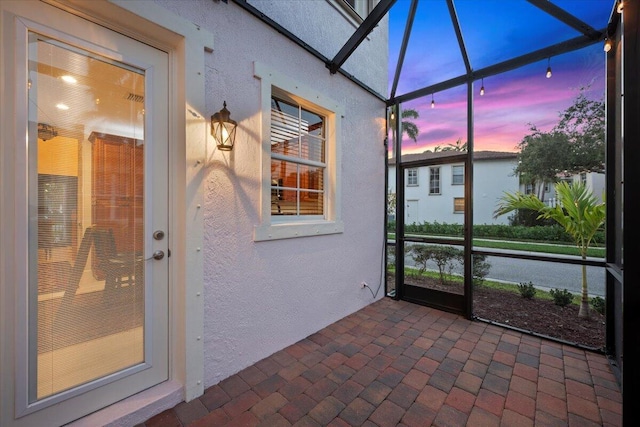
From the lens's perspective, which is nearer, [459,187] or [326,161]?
[326,161]

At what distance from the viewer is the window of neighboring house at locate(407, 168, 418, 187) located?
396 centimetres

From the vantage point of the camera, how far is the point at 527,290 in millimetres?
3473

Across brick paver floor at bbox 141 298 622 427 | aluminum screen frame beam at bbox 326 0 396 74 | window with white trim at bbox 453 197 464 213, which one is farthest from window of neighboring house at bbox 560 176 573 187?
aluminum screen frame beam at bbox 326 0 396 74

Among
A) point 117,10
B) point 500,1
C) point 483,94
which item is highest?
point 500,1

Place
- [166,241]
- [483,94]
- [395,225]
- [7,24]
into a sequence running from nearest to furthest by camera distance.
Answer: [7,24] < [166,241] < [483,94] < [395,225]

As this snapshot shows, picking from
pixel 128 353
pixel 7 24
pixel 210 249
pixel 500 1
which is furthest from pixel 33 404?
pixel 500 1

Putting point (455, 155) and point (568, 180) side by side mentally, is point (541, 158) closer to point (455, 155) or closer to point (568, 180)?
point (568, 180)

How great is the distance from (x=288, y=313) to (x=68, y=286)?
5.73ft

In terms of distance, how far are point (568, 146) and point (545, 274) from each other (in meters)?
1.57

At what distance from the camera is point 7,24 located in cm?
135

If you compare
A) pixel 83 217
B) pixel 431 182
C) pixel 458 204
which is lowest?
pixel 83 217

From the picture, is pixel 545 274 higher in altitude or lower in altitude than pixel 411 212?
lower

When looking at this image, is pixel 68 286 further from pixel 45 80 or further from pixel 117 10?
pixel 117 10

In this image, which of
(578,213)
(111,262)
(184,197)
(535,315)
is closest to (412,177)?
(578,213)
